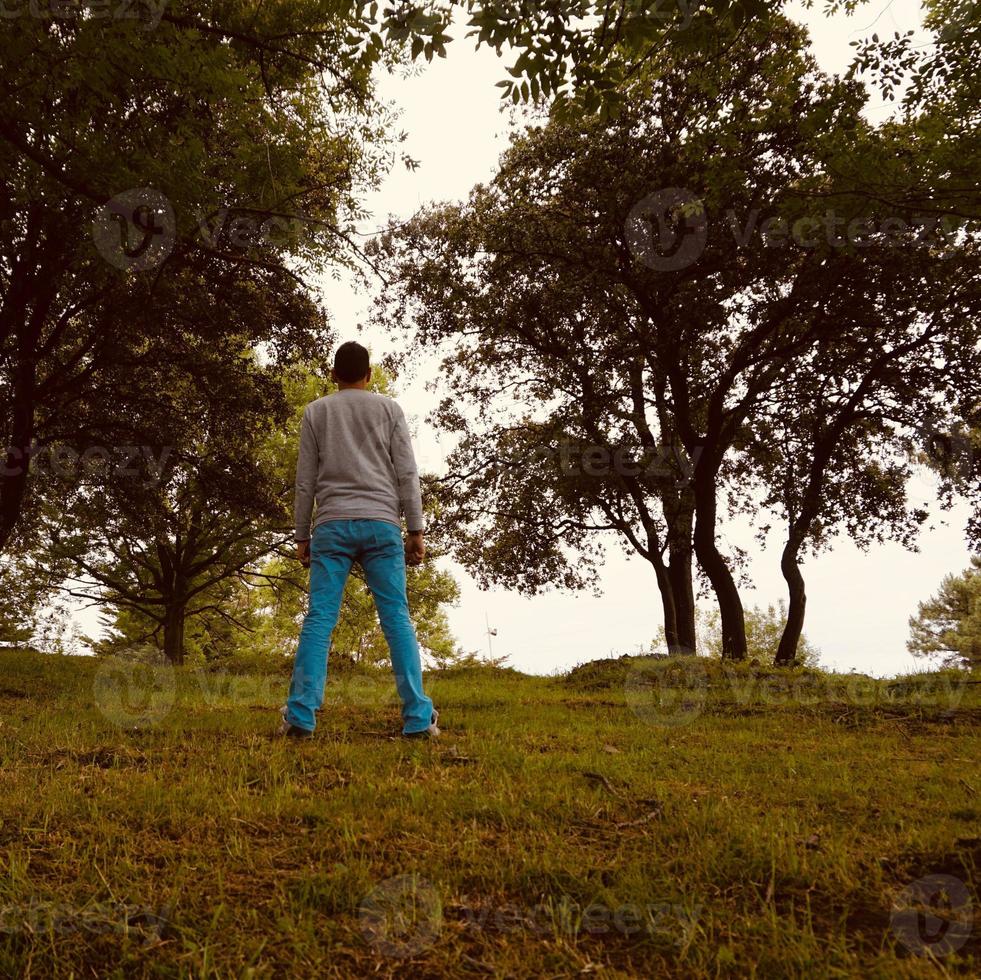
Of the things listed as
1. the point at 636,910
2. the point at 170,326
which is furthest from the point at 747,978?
the point at 170,326

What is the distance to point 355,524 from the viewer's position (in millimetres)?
4941

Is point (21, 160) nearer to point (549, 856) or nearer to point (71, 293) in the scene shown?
point (71, 293)

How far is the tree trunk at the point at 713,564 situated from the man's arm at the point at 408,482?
1076cm

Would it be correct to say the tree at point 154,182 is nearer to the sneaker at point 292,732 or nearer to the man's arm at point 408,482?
the man's arm at point 408,482

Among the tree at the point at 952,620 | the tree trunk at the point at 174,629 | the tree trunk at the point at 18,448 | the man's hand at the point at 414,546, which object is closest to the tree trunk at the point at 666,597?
the man's hand at the point at 414,546

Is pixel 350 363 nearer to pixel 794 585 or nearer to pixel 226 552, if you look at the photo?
pixel 794 585

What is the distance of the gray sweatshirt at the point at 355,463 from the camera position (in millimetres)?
5023

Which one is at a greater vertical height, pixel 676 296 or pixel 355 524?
pixel 676 296

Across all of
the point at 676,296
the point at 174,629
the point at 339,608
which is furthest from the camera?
the point at 174,629

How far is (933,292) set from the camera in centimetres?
1284

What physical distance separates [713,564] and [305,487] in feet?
37.6

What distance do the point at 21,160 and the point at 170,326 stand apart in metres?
4.46

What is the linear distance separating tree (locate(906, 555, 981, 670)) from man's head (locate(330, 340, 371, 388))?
5535 cm

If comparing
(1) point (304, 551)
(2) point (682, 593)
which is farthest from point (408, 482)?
(2) point (682, 593)
